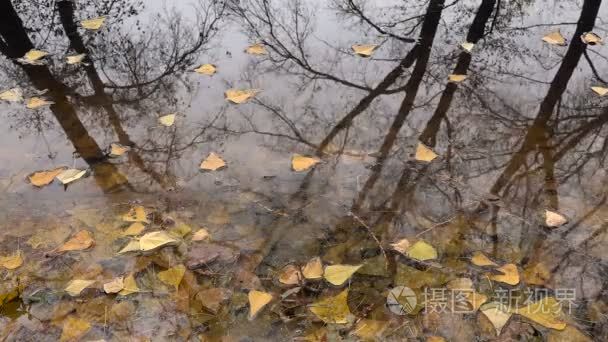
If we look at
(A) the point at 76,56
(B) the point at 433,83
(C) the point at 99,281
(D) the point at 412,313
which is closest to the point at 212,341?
(C) the point at 99,281

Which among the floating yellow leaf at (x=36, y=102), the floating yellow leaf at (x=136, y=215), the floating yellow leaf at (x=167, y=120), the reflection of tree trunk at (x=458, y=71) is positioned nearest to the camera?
the floating yellow leaf at (x=136, y=215)

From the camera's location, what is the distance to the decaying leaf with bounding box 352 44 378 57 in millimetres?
3154

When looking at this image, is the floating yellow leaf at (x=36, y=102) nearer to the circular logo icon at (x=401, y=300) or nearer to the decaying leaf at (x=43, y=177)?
the decaying leaf at (x=43, y=177)

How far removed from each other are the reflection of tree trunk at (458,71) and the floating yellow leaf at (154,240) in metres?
1.34

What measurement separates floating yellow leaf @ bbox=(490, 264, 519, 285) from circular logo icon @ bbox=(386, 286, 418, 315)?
1.08 feet

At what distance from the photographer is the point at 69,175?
2.26m

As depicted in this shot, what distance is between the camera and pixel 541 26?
11.2 ft

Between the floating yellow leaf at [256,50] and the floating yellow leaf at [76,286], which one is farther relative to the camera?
the floating yellow leaf at [256,50]

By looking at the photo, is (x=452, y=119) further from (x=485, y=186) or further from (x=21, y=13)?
(x=21, y=13)

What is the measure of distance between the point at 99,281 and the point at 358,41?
7.65 ft

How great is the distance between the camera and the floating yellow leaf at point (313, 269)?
1.78m

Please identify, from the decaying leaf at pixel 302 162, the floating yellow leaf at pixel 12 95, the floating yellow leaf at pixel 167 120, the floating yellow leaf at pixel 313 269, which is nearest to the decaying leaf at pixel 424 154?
the decaying leaf at pixel 302 162

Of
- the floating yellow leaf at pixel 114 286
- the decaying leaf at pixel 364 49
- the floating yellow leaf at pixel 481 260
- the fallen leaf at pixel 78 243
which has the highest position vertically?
the decaying leaf at pixel 364 49

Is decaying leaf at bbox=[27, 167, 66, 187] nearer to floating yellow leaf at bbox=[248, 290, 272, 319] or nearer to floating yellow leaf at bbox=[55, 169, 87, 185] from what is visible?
floating yellow leaf at bbox=[55, 169, 87, 185]
